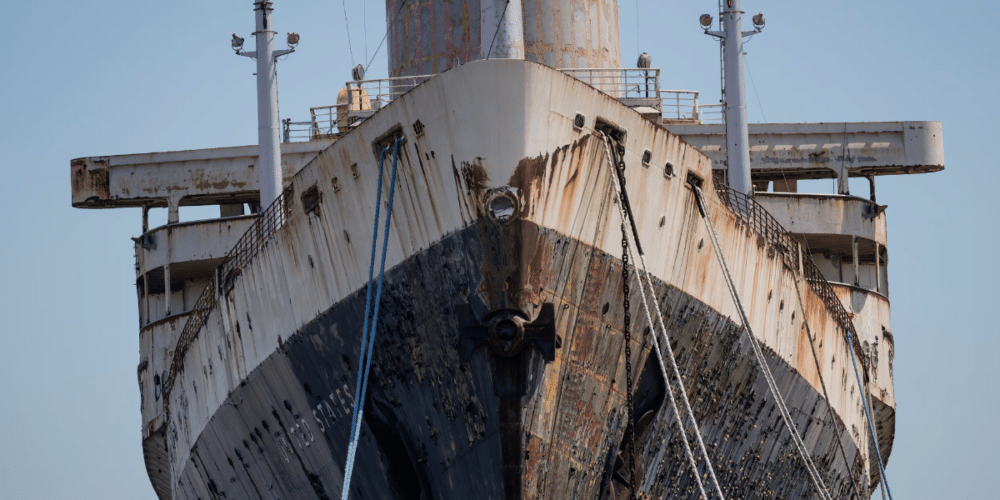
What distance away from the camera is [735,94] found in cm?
2066

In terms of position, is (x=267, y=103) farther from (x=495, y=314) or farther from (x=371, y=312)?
(x=495, y=314)

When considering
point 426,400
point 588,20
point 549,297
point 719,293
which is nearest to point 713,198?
point 719,293

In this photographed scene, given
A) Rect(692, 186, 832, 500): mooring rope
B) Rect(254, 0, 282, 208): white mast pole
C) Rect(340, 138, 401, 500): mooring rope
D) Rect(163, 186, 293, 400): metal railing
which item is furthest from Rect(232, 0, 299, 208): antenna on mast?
Rect(692, 186, 832, 500): mooring rope

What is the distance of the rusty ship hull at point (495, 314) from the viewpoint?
12.9 meters

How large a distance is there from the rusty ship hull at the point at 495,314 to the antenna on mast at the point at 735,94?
189 inches

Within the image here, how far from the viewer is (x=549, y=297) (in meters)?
13.0

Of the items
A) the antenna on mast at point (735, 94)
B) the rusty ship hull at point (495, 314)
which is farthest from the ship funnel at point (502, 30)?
the antenna on mast at point (735, 94)

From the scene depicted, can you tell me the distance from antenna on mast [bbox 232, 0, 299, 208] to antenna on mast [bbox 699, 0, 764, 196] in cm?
619

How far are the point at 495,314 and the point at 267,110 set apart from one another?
26.9 feet

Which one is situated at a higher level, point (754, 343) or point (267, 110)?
point (267, 110)

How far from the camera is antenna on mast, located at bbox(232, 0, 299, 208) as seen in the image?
19797mm

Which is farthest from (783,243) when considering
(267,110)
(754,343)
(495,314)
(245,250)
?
(267,110)

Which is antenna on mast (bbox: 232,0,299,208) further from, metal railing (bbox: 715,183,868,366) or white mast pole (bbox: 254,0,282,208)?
metal railing (bbox: 715,183,868,366)

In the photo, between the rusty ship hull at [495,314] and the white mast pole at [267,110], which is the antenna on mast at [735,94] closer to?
the rusty ship hull at [495,314]
